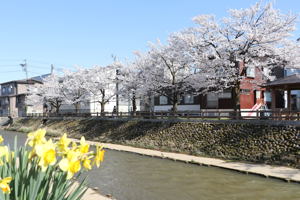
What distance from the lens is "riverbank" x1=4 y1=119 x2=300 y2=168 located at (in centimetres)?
1507

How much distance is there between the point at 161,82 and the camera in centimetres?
2686

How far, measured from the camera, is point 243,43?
1986cm

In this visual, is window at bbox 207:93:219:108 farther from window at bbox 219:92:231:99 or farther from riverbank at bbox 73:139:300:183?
riverbank at bbox 73:139:300:183

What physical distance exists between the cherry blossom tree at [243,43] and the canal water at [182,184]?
869 cm

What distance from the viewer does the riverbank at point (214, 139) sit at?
593 inches

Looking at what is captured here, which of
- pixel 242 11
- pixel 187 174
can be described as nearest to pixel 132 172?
pixel 187 174

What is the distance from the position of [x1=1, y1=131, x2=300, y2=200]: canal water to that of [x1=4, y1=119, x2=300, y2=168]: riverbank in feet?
9.84

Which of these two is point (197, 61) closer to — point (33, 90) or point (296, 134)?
point (296, 134)

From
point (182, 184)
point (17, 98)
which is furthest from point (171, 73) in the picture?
point (17, 98)

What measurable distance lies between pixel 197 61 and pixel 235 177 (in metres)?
11.6

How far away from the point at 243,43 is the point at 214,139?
6811mm

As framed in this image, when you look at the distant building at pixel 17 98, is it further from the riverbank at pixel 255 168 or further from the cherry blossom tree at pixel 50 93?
the riverbank at pixel 255 168

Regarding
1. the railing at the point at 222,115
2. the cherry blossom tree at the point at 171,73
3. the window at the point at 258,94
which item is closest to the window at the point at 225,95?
the window at the point at 258,94

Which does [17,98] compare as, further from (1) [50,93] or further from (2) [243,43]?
(2) [243,43]
